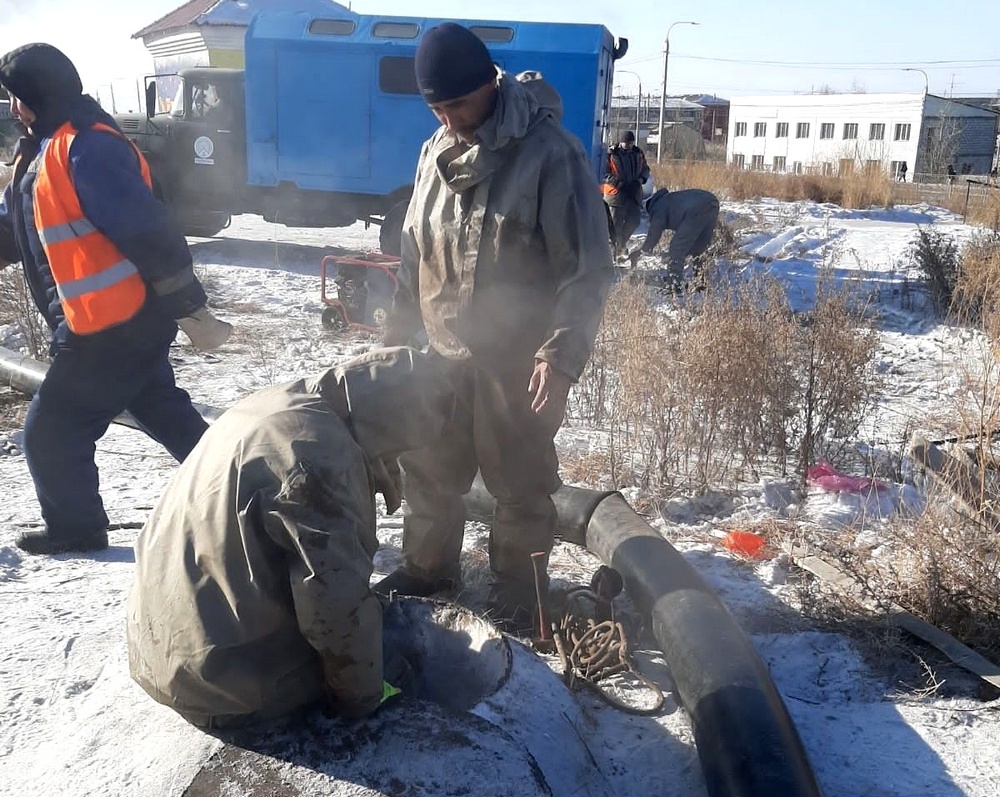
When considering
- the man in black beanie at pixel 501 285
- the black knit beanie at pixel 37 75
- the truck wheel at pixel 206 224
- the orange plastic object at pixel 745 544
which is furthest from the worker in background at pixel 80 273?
the truck wheel at pixel 206 224

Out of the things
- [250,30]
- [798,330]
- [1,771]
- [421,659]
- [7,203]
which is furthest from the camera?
[250,30]

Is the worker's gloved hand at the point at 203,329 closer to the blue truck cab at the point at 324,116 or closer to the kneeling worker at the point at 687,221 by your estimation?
the kneeling worker at the point at 687,221

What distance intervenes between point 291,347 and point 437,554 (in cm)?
403

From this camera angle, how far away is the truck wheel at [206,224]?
11.6m

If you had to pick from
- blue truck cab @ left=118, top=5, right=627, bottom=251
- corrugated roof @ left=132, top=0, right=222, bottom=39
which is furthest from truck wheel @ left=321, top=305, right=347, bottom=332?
corrugated roof @ left=132, top=0, right=222, bottom=39

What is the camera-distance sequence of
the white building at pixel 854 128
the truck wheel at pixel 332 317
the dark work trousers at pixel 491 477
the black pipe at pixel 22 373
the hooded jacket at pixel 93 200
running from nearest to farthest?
1. the dark work trousers at pixel 491 477
2. the hooded jacket at pixel 93 200
3. the black pipe at pixel 22 373
4. the truck wheel at pixel 332 317
5. the white building at pixel 854 128

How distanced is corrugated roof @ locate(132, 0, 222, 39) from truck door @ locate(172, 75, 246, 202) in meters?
19.4

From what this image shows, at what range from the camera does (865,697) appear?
272cm

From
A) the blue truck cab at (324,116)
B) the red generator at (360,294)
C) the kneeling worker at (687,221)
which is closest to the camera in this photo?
the red generator at (360,294)

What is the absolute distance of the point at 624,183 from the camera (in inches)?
418

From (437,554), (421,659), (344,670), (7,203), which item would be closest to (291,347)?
(7,203)

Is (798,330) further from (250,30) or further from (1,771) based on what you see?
(250,30)

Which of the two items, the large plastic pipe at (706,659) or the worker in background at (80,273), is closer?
the large plastic pipe at (706,659)

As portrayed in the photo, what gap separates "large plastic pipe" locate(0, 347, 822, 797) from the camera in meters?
2.09
